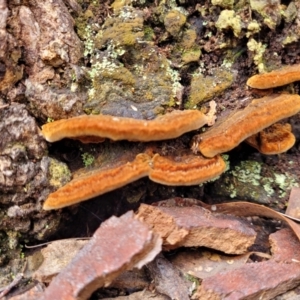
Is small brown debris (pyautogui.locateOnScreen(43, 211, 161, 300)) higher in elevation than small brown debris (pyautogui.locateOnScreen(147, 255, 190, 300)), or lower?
higher

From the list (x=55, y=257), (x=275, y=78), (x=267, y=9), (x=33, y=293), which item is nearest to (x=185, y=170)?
(x=275, y=78)

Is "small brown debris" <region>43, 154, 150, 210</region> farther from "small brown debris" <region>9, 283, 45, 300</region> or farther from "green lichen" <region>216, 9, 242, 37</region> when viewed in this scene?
"green lichen" <region>216, 9, 242, 37</region>

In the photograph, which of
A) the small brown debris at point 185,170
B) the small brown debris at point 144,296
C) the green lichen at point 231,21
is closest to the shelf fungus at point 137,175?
the small brown debris at point 185,170

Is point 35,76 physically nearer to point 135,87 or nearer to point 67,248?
point 135,87

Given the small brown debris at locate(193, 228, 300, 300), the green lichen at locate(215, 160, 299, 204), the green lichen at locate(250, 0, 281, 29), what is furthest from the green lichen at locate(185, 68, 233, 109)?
the small brown debris at locate(193, 228, 300, 300)

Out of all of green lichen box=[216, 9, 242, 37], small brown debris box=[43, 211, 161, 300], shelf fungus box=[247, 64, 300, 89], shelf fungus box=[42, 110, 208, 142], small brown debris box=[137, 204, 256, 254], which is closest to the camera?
small brown debris box=[43, 211, 161, 300]

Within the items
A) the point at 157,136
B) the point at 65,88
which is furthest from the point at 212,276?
the point at 65,88
